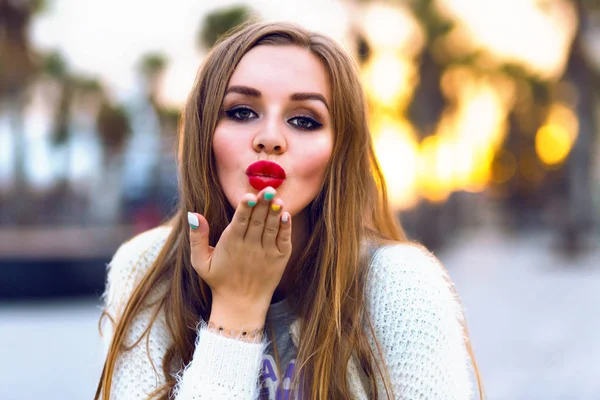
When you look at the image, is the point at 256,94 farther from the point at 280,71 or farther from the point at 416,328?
the point at 416,328

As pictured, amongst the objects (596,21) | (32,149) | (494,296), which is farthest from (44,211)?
(596,21)

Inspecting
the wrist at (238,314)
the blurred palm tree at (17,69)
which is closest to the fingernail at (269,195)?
the wrist at (238,314)

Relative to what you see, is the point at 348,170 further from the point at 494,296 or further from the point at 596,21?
the point at 596,21

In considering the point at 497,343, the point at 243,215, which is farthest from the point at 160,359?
the point at 497,343

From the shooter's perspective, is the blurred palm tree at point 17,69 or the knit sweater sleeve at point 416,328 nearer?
the knit sweater sleeve at point 416,328

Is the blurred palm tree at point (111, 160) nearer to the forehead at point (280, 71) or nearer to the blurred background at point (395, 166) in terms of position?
the blurred background at point (395, 166)

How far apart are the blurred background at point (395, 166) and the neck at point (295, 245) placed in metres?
0.61

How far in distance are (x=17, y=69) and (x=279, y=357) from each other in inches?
649

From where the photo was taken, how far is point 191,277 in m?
1.85

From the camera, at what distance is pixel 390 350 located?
1.71m

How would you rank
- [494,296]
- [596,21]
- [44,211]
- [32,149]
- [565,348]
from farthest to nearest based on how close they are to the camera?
[44,211] < [32,149] < [596,21] < [494,296] < [565,348]

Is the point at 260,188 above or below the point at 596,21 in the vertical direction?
below

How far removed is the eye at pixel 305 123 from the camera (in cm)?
176

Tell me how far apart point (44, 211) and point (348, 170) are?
21344 mm
